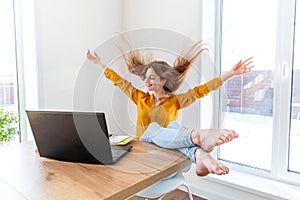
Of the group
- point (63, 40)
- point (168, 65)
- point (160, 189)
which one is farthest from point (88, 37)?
point (160, 189)

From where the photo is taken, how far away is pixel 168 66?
166 cm

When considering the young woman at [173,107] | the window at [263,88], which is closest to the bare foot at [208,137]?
the young woman at [173,107]

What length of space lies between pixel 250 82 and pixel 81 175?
1.46m

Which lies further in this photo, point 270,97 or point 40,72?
point 40,72

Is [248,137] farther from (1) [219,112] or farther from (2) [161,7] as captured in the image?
(2) [161,7]

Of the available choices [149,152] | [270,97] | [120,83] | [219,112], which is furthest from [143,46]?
[149,152]

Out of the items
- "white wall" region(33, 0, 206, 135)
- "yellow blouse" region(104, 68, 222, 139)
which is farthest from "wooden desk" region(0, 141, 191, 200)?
"white wall" region(33, 0, 206, 135)

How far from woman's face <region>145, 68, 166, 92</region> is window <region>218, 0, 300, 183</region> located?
737 mm

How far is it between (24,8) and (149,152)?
1571 millimetres

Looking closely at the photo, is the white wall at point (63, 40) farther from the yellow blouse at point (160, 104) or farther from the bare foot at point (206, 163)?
the bare foot at point (206, 163)

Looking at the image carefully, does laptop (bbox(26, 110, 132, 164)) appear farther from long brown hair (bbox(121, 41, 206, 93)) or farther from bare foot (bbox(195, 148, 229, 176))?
long brown hair (bbox(121, 41, 206, 93))

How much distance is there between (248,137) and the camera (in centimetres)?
199

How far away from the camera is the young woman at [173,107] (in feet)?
3.57

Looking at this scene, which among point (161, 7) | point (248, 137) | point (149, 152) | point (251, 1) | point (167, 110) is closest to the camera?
point (149, 152)
